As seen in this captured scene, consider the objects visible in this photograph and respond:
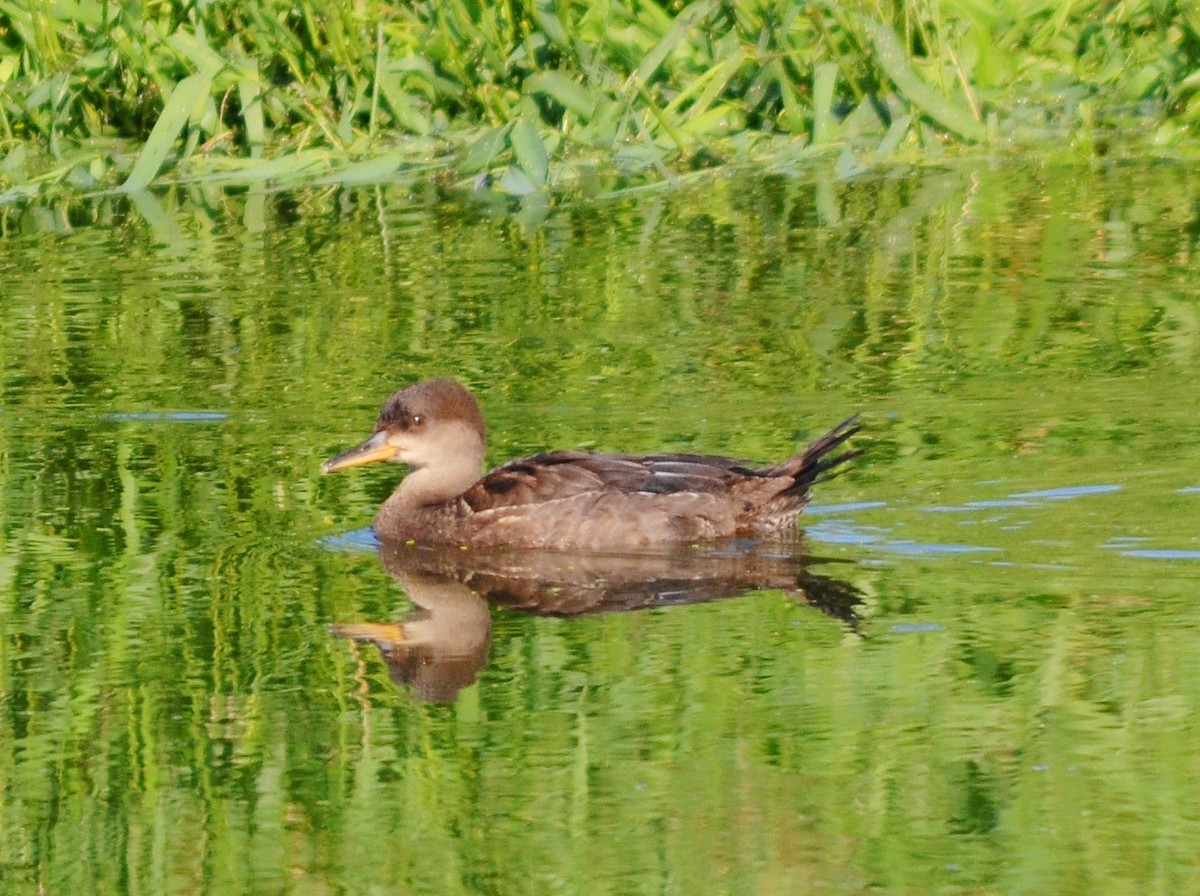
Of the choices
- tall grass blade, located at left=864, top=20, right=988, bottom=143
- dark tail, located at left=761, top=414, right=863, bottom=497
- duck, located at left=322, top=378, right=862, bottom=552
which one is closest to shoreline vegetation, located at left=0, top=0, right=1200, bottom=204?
tall grass blade, located at left=864, top=20, right=988, bottom=143

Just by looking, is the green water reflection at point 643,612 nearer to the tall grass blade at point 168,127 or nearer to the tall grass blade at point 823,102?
the tall grass blade at point 823,102

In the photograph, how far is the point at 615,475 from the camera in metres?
7.89

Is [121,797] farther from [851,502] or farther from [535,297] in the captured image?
[535,297]

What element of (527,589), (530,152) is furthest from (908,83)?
(527,589)

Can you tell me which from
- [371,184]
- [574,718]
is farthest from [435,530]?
[371,184]

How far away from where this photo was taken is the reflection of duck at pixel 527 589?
21.7ft

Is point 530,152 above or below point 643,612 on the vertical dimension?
above

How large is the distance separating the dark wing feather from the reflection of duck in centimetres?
20

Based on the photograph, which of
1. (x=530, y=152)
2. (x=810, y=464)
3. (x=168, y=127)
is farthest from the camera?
(x=168, y=127)

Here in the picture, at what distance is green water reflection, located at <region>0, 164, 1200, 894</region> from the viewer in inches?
206

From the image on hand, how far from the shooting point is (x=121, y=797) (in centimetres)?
556

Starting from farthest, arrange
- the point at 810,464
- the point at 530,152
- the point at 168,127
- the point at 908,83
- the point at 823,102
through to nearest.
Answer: the point at 168,127, the point at 823,102, the point at 908,83, the point at 530,152, the point at 810,464

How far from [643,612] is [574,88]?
713 centimetres

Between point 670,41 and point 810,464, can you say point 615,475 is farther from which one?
point 670,41
